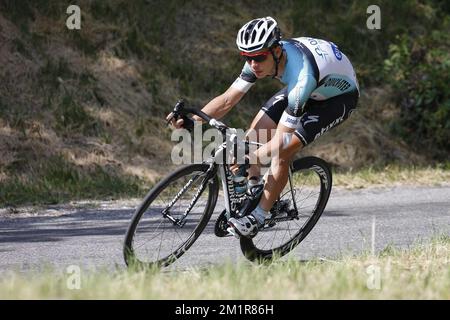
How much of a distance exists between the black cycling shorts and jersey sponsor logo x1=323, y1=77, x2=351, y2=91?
0.08 metres

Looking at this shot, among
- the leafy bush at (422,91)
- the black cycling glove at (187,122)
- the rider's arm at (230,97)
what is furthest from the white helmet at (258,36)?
the leafy bush at (422,91)

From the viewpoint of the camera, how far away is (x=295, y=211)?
7.78 meters

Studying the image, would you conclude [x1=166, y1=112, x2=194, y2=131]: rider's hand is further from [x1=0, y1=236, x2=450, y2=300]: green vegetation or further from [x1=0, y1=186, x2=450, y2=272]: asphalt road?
[x1=0, y1=236, x2=450, y2=300]: green vegetation

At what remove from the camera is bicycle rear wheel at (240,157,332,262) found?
25.0 feet

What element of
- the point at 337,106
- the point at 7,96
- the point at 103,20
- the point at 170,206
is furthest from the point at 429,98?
the point at 170,206

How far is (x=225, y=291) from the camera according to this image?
5.41 meters

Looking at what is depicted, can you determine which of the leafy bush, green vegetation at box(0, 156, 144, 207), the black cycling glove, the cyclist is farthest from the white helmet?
the leafy bush

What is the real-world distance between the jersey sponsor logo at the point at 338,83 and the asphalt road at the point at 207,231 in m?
1.31

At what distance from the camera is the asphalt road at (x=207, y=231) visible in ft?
25.1

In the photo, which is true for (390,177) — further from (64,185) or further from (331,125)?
(331,125)

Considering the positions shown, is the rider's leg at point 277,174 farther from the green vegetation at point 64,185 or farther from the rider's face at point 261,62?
the green vegetation at point 64,185

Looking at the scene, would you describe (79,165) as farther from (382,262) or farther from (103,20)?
(382,262)

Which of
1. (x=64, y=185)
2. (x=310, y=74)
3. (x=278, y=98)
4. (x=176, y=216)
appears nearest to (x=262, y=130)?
(x=278, y=98)
